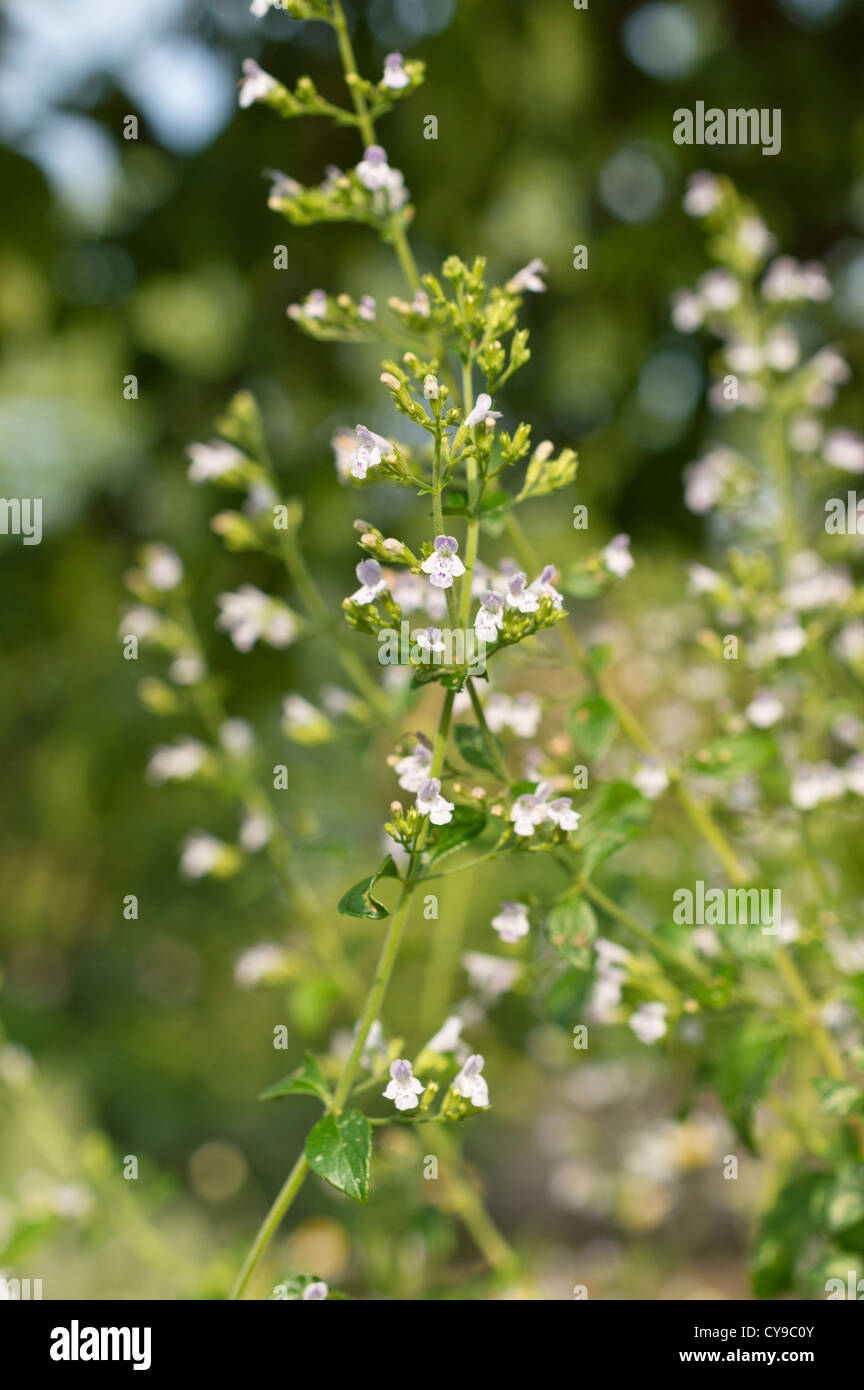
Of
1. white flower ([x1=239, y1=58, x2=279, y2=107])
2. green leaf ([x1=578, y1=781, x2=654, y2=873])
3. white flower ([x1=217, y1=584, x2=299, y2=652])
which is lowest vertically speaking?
green leaf ([x1=578, y1=781, x2=654, y2=873])

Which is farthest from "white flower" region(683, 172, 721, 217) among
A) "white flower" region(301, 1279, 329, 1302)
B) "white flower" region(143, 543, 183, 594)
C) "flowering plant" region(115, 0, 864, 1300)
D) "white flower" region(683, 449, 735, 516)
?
"white flower" region(301, 1279, 329, 1302)

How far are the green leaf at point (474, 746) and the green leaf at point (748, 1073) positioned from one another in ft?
0.80

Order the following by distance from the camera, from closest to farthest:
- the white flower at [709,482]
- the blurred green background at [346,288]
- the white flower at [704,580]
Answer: the white flower at [704,580], the white flower at [709,482], the blurred green background at [346,288]

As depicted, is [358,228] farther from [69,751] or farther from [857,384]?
[69,751]

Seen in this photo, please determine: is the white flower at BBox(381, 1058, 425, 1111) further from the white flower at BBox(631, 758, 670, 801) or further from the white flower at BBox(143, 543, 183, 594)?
the white flower at BBox(143, 543, 183, 594)

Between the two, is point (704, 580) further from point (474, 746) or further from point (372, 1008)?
point (372, 1008)

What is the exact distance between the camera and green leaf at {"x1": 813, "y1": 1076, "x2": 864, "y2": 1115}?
22.9 inches

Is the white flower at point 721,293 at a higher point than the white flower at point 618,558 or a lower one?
higher

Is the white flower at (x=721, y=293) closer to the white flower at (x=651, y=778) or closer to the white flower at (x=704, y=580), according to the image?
the white flower at (x=704, y=580)

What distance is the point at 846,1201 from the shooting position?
0.60 meters

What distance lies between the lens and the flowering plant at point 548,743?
506mm

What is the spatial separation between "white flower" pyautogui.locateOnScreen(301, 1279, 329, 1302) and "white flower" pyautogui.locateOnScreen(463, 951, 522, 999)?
0.25 m

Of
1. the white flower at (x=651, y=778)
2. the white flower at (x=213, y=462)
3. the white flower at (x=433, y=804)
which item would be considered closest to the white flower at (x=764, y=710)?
the white flower at (x=651, y=778)
